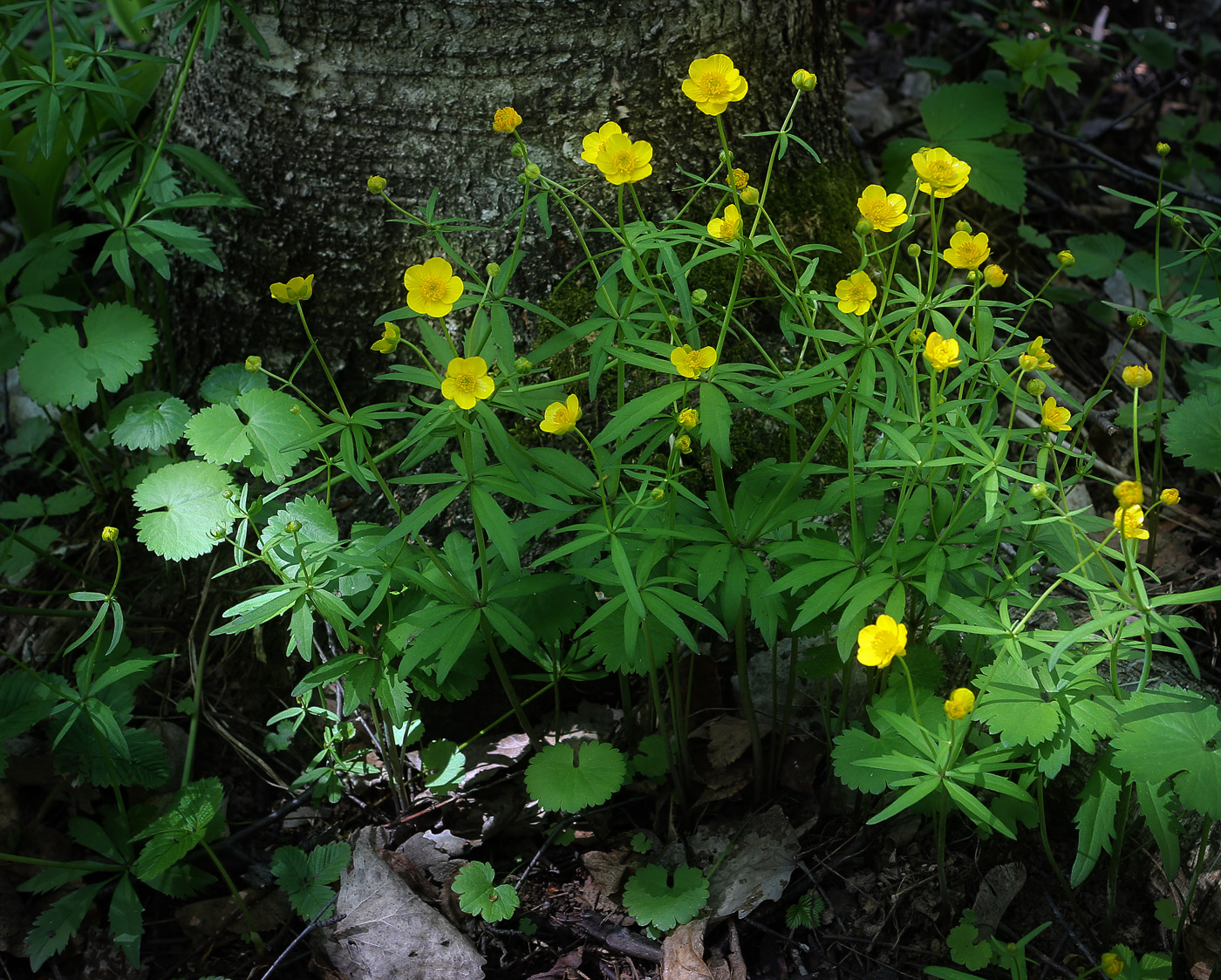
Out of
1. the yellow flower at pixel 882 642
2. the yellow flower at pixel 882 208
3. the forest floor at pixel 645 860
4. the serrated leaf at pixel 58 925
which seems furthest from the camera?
the serrated leaf at pixel 58 925

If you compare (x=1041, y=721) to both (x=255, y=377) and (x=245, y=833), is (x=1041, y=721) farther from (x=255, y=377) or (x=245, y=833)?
(x=255, y=377)

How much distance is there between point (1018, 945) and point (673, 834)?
2.15ft

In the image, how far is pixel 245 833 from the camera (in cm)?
191

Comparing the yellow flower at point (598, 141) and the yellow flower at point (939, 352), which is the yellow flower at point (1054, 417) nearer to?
the yellow flower at point (939, 352)

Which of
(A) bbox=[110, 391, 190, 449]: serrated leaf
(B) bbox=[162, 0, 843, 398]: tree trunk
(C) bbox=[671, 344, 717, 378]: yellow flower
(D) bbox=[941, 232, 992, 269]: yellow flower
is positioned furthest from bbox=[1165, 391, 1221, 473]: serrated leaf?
(A) bbox=[110, 391, 190, 449]: serrated leaf

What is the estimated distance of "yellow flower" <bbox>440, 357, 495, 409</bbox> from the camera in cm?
127

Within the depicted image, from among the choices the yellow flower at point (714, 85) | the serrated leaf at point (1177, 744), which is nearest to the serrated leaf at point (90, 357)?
the yellow flower at point (714, 85)

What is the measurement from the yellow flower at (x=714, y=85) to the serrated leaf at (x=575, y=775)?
45.8 inches

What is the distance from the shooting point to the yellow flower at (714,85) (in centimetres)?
131

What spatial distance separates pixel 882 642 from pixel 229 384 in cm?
160

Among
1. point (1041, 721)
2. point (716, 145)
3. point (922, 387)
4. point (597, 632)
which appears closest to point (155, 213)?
point (716, 145)

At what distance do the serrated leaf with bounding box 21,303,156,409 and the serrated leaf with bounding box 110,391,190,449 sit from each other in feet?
0.24

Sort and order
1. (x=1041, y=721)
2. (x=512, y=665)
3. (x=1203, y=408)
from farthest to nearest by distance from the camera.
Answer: (x=512, y=665) → (x=1203, y=408) → (x=1041, y=721)

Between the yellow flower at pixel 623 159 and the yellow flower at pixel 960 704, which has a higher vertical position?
the yellow flower at pixel 623 159
